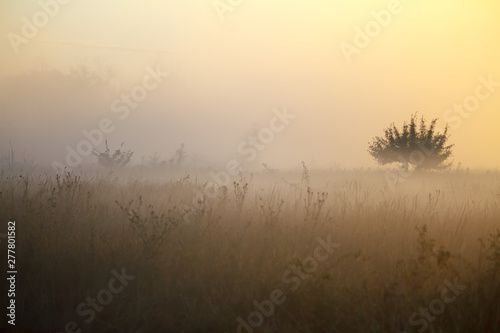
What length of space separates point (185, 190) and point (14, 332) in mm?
7435

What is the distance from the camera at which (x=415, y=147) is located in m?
17.0

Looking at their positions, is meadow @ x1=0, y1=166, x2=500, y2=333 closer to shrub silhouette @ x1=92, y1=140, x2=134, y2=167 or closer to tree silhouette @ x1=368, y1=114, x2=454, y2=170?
tree silhouette @ x1=368, y1=114, x2=454, y2=170

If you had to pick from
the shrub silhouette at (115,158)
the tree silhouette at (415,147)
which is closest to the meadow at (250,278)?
the tree silhouette at (415,147)

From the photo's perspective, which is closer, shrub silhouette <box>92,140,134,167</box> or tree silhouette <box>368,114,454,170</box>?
tree silhouette <box>368,114,454,170</box>

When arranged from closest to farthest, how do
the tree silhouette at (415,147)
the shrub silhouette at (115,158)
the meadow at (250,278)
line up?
the meadow at (250,278)
the tree silhouette at (415,147)
the shrub silhouette at (115,158)

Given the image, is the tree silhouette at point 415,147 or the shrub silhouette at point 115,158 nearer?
the tree silhouette at point 415,147

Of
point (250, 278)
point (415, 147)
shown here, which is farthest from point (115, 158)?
point (250, 278)

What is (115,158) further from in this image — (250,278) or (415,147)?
(250,278)

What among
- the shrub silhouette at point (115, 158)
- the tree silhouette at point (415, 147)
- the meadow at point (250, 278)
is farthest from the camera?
the shrub silhouette at point (115, 158)

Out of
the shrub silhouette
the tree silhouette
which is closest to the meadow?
the tree silhouette

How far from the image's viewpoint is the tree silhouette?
1662cm

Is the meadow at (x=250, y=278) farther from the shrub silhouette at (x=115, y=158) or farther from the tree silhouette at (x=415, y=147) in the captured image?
the shrub silhouette at (x=115, y=158)

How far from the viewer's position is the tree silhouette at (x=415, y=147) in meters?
16.6

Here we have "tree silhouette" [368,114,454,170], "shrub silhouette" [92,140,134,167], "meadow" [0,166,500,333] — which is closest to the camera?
"meadow" [0,166,500,333]
